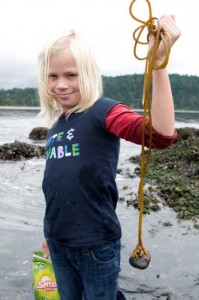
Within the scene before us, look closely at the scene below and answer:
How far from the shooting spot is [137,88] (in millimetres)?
157375

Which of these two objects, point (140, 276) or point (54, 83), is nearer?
point (54, 83)

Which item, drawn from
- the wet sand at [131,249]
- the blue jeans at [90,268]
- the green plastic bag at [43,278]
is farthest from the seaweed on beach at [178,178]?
the blue jeans at [90,268]

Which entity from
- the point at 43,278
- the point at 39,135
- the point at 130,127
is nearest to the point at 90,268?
the point at 130,127

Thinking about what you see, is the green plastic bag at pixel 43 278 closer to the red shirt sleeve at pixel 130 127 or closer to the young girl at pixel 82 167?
the young girl at pixel 82 167

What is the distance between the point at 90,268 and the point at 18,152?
1513 cm

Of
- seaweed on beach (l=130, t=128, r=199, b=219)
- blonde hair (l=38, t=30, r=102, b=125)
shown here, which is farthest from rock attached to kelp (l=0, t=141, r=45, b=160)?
blonde hair (l=38, t=30, r=102, b=125)

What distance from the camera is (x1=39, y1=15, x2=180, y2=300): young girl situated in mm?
2406

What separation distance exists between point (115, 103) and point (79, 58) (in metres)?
0.38

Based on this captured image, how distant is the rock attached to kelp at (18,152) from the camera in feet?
55.0

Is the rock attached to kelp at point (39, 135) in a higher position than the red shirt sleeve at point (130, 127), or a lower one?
lower

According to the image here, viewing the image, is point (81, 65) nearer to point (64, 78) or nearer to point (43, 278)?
point (64, 78)

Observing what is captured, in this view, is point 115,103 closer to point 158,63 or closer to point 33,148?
point 158,63

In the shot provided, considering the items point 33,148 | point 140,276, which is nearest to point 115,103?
point 140,276

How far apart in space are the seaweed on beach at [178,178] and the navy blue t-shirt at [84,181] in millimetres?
5976
